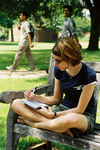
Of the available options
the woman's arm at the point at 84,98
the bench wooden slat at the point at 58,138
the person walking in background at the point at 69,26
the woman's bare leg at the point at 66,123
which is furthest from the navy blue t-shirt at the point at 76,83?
the person walking in background at the point at 69,26

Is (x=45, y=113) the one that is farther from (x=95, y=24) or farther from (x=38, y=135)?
(x=95, y=24)

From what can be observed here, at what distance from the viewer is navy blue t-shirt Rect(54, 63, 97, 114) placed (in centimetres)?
239

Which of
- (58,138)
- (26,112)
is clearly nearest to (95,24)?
(26,112)

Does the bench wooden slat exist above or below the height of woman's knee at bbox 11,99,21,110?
below

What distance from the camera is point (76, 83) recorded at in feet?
8.03

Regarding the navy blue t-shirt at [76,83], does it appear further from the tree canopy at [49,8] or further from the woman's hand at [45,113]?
the tree canopy at [49,8]

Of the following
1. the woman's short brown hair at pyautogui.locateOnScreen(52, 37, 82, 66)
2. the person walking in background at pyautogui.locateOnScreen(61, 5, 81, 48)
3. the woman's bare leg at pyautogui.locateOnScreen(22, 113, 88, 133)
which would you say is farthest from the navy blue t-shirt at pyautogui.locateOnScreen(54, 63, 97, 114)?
the person walking in background at pyautogui.locateOnScreen(61, 5, 81, 48)

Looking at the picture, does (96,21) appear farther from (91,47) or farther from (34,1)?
(34,1)

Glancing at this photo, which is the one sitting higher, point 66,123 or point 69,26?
point 69,26

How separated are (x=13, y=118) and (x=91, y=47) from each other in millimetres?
18524

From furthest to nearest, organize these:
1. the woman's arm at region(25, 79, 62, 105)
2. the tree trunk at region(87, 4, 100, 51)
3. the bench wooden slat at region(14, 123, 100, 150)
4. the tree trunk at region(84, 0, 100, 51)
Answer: the tree trunk at region(87, 4, 100, 51) → the tree trunk at region(84, 0, 100, 51) → the woman's arm at region(25, 79, 62, 105) → the bench wooden slat at region(14, 123, 100, 150)

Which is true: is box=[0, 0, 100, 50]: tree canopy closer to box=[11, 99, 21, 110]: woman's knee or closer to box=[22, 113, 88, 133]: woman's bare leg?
box=[11, 99, 21, 110]: woman's knee

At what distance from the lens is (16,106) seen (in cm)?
239

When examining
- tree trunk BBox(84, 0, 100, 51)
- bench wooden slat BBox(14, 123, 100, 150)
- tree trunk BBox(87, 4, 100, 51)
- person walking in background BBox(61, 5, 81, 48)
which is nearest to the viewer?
bench wooden slat BBox(14, 123, 100, 150)
